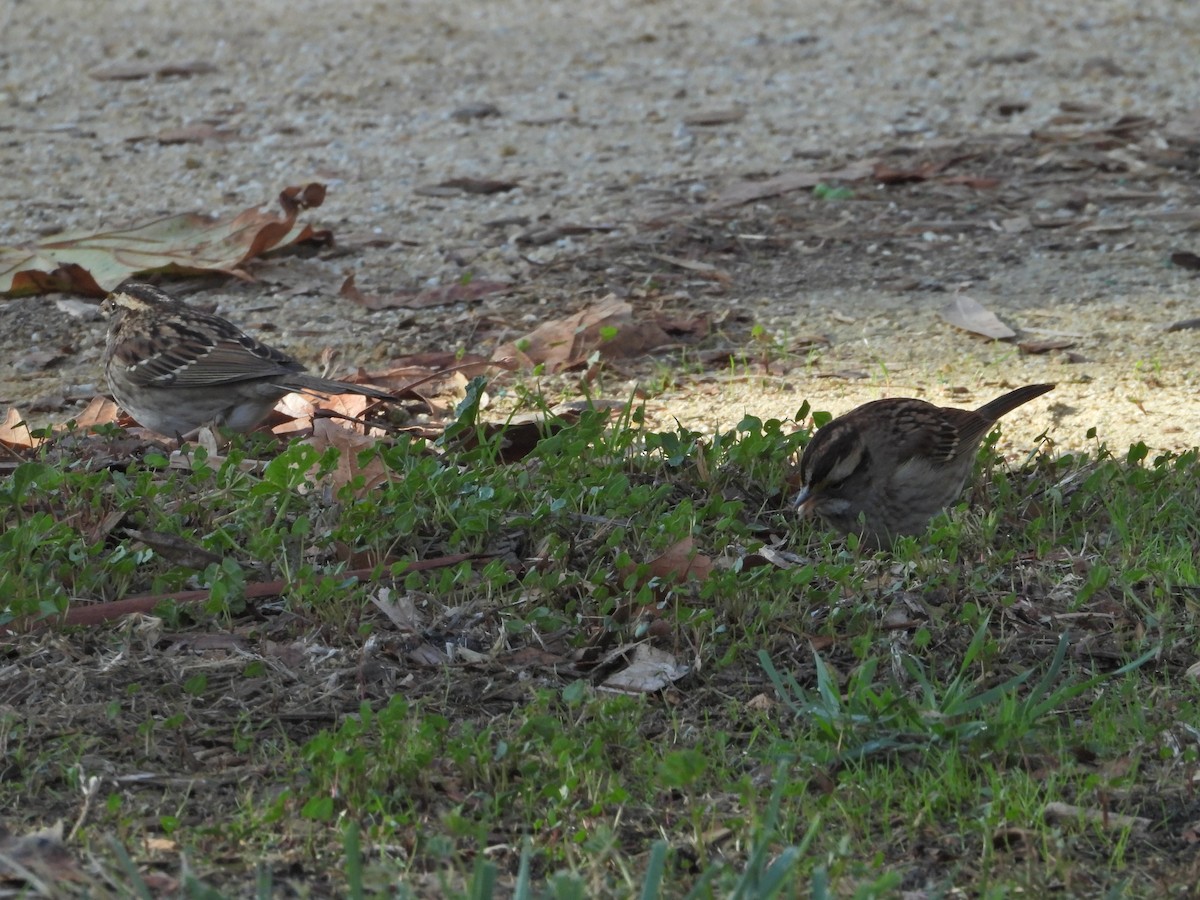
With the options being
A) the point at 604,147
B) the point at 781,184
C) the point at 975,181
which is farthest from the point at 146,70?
the point at 975,181

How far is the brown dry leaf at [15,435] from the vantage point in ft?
21.0

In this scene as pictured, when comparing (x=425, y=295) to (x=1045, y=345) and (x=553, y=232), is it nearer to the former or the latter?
(x=553, y=232)

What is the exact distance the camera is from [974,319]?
8211 millimetres

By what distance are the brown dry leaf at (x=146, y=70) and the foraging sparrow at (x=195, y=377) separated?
6.96 m

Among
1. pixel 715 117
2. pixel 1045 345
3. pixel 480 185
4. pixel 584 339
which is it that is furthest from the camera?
pixel 715 117

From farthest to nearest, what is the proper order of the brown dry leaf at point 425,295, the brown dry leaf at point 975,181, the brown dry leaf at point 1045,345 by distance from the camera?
1. the brown dry leaf at point 975,181
2. the brown dry leaf at point 425,295
3. the brown dry leaf at point 1045,345

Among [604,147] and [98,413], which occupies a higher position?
[98,413]

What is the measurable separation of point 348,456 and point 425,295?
2749 millimetres

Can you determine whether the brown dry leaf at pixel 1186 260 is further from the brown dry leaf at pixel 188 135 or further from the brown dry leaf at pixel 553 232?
the brown dry leaf at pixel 188 135

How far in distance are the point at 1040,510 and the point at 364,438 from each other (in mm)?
2635

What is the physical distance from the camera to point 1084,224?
31.9 ft

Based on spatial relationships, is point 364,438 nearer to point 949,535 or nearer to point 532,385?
point 532,385

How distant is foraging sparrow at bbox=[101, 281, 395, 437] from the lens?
7164 mm

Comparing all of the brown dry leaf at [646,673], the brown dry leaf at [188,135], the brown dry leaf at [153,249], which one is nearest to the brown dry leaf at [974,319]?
the brown dry leaf at [153,249]
